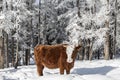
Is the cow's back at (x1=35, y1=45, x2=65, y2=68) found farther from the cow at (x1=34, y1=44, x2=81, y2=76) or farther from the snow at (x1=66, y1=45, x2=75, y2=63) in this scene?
the snow at (x1=66, y1=45, x2=75, y2=63)

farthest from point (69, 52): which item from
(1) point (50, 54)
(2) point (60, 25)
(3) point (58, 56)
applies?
(2) point (60, 25)

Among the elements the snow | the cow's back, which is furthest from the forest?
the snow

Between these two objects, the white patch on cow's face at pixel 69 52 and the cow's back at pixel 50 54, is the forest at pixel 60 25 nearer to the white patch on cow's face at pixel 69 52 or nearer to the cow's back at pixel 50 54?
the cow's back at pixel 50 54

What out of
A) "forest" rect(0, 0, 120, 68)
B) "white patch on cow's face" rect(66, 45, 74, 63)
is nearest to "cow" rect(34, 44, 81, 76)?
"white patch on cow's face" rect(66, 45, 74, 63)

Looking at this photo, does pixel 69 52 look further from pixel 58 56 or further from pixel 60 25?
pixel 60 25

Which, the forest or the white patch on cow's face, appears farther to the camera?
the forest

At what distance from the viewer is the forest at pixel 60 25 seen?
2731cm

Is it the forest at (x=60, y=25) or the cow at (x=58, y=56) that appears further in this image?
the forest at (x=60, y=25)

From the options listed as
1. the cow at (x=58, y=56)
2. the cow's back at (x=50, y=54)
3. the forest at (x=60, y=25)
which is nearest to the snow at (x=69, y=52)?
the cow at (x=58, y=56)

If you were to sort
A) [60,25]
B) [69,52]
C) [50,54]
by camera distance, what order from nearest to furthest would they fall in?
[69,52], [50,54], [60,25]

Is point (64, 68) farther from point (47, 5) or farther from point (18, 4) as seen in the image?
point (47, 5)

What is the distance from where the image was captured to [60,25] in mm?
48281

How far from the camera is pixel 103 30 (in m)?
31.0

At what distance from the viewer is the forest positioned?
27.3m
